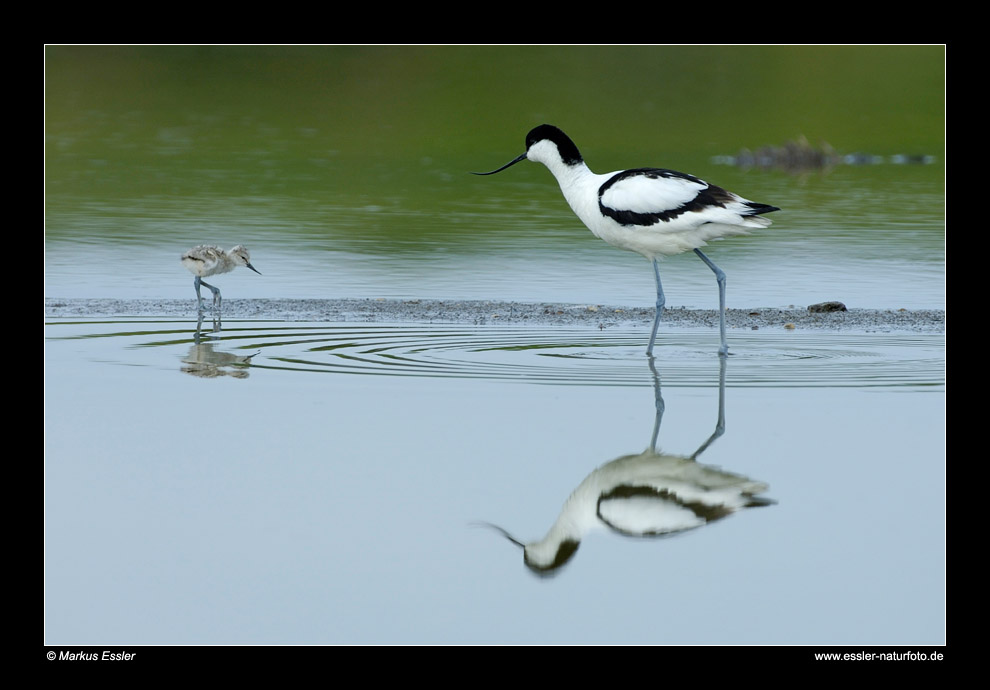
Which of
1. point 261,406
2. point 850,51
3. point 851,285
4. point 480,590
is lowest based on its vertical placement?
point 480,590

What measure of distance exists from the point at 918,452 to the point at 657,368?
256cm

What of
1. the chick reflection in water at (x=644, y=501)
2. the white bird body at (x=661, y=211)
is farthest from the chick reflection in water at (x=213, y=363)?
the chick reflection in water at (x=644, y=501)

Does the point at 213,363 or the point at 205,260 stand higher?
the point at 205,260

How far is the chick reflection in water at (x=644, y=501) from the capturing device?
5.52 meters

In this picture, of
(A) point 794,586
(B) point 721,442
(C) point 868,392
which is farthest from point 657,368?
(A) point 794,586

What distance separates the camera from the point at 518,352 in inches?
385

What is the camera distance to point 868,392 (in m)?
8.36

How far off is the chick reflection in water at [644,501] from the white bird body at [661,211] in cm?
343

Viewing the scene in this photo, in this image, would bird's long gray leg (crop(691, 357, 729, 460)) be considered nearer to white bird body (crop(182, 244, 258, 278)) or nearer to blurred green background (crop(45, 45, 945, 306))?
blurred green background (crop(45, 45, 945, 306))

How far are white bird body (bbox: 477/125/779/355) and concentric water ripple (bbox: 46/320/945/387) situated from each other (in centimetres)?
47

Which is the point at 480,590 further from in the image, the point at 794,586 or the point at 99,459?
the point at 99,459

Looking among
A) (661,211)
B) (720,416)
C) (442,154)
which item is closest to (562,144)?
(661,211)

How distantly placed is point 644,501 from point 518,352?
3942mm

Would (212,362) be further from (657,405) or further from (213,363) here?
(657,405)
